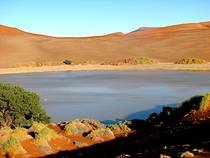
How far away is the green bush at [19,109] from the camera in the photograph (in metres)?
23.2

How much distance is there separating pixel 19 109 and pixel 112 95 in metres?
15.9

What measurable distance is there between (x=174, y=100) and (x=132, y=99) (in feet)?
10.7

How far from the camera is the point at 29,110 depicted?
23.4m

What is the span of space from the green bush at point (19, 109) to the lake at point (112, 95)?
3.60 metres

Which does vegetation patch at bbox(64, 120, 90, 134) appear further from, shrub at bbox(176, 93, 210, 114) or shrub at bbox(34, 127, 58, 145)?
shrub at bbox(176, 93, 210, 114)

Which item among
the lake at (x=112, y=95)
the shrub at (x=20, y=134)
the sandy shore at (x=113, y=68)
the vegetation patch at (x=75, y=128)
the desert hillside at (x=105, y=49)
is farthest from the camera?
the desert hillside at (x=105, y=49)

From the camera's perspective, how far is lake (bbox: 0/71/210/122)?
2964 centimetres

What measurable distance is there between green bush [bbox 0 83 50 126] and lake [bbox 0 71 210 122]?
360 cm

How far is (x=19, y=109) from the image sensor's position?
2309 cm

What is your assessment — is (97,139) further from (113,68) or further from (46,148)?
(113,68)

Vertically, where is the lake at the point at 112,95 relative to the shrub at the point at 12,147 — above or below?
below

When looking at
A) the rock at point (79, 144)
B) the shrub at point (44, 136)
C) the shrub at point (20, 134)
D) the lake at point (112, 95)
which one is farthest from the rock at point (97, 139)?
the lake at point (112, 95)

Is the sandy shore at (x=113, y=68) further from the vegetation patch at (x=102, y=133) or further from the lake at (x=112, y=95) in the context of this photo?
the vegetation patch at (x=102, y=133)

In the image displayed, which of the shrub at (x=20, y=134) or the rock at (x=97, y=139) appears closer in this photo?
the shrub at (x=20, y=134)
